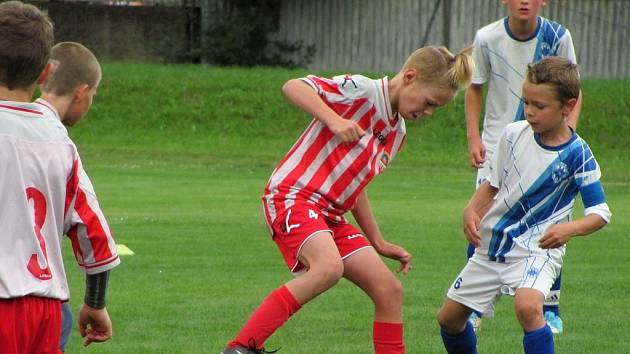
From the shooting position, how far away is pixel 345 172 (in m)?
6.50

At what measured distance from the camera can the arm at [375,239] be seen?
269 inches

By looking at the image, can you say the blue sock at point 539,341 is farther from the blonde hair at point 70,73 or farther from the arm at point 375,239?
the blonde hair at point 70,73

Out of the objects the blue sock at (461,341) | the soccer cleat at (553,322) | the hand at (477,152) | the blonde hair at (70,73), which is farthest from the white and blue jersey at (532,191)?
the blonde hair at (70,73)

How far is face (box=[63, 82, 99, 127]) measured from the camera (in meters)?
5.03

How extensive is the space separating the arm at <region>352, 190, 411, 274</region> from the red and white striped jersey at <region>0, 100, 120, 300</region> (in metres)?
2.63

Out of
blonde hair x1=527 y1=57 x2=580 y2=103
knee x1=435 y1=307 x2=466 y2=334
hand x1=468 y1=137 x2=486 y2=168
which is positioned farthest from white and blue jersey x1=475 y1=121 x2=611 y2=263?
hand x1=468 y1=137 x2=486 y2=168

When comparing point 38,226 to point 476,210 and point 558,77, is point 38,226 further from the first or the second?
point 558,77

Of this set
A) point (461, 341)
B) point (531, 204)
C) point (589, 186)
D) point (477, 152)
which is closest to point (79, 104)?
point (531, 204)

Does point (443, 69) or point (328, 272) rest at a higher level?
point (443, 69)

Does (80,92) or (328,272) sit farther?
(328,272)

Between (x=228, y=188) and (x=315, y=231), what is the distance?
11512mm

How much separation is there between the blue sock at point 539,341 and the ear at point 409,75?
1.30m

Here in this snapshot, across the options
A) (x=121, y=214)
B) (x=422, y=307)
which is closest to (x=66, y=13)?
(x=121, y=214)

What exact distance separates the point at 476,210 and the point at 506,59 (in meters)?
2.10
